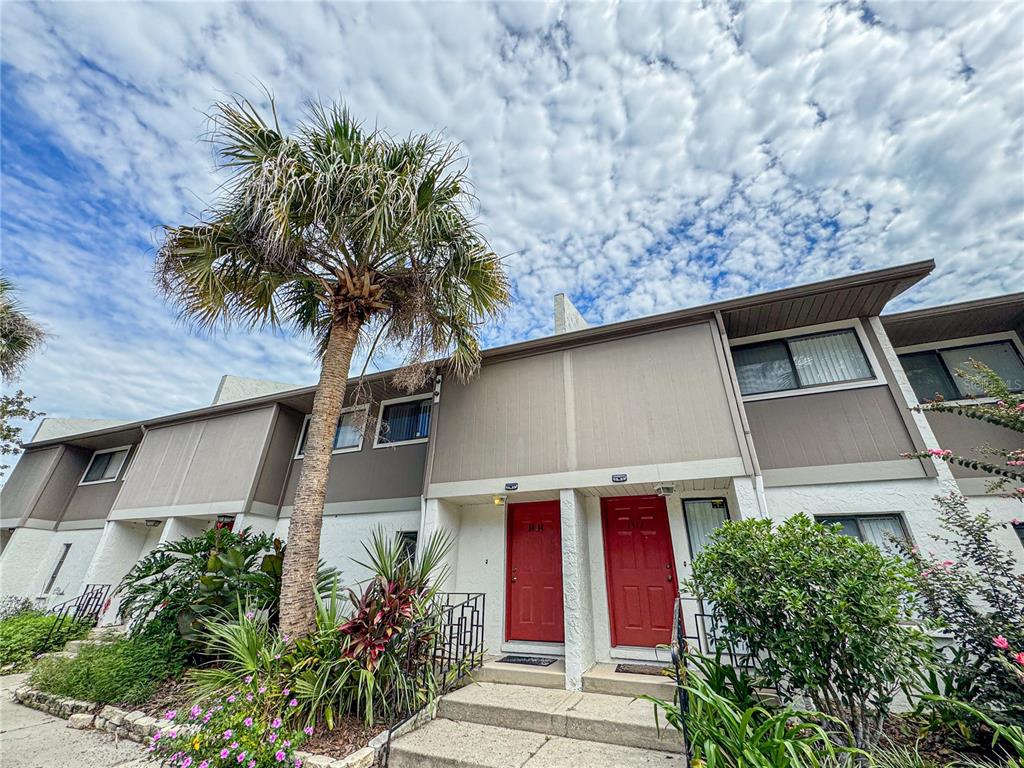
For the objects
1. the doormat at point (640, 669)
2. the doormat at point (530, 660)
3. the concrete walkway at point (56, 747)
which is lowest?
the concrete walkway at point (56, 747)

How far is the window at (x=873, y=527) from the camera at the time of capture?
17.7 ft

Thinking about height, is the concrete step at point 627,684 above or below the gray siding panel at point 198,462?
below

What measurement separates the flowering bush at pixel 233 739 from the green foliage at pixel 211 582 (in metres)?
2.19

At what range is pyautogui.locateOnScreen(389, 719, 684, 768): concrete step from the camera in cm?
362

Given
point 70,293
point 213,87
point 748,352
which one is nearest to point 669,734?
point 748,352

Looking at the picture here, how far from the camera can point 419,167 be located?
6.07m

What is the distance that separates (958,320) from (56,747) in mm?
13376

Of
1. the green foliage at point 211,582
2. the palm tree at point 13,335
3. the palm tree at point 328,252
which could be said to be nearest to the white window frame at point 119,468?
the palm tree at point 13,335

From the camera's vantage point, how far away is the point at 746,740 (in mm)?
2848

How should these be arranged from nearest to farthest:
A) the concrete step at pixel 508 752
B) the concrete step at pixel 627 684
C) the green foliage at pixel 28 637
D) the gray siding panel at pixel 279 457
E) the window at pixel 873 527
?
the concrete step at pixel 508 752, the concrete step at pixel 627 684, the window at pixel 873 527, the green foliage at pixel 28 637, the gray siding panel at pixel 279 457

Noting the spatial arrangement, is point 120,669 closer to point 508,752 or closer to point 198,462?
point 508,752

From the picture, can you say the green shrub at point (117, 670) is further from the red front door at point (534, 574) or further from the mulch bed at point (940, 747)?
the mulch bed at point (940, 747)

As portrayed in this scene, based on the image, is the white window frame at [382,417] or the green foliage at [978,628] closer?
the green foliage at [978,628]

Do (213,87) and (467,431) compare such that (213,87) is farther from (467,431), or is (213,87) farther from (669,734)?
(669,734)
